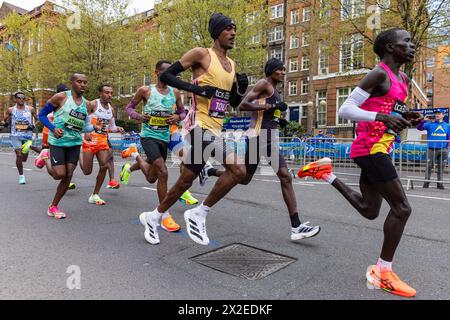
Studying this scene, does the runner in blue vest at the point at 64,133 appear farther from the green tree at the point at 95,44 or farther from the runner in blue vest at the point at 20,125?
the green tree at the point at 95,44

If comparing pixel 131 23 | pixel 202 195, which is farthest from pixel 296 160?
pixel 131 23

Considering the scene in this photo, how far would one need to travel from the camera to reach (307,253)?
365cm

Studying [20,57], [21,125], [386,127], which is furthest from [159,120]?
[20,57]

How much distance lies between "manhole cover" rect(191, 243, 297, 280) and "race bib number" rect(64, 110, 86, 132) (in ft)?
9.79

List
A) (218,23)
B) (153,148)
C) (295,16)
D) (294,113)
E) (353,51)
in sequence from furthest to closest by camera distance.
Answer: (294,113) → (295,16) → (353,51) → (153,148) → (218,23)

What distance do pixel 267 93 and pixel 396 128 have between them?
2071 millimetres

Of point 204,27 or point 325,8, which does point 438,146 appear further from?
point 204,27

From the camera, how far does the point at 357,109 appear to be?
110 inches

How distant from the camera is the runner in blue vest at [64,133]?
5266 millimetres

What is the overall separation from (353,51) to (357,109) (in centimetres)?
1825

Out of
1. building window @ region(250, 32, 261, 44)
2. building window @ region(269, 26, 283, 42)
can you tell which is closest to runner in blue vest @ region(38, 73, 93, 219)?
building window @ region(250, 32, 261, 44)

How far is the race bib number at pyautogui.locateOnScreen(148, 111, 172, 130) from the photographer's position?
16.7 feet

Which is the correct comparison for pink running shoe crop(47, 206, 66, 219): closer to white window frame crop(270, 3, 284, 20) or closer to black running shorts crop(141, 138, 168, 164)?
black running shorts crop(141, 138, 168, 164)

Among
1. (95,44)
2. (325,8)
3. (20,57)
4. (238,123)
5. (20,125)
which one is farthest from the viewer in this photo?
(20,57)
